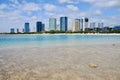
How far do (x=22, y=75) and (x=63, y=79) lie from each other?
6.78 feet

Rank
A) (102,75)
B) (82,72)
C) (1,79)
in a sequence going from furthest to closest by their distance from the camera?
(82,72) < (102,75) < (1,79)

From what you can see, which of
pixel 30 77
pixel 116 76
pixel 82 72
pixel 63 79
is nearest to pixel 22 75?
pixel 30 77

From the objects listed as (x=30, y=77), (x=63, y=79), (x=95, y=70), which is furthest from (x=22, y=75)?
(x=95, y=70)

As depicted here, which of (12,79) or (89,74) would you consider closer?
(12,79)

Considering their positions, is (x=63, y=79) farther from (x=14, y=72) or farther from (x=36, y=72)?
(x=14, y=72)

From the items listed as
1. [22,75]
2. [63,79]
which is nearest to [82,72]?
[63,79]

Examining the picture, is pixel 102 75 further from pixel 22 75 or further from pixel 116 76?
pixel 22 75

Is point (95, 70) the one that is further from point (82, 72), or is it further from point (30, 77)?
point (30, 77)

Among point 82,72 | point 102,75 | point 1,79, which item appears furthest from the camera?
point 82,72

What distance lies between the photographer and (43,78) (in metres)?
8.49

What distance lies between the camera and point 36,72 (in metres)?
9.67

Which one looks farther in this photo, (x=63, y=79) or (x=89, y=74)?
(x=89, y=74)

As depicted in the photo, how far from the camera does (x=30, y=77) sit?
8.69 metres

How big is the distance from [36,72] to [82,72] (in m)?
2.33
